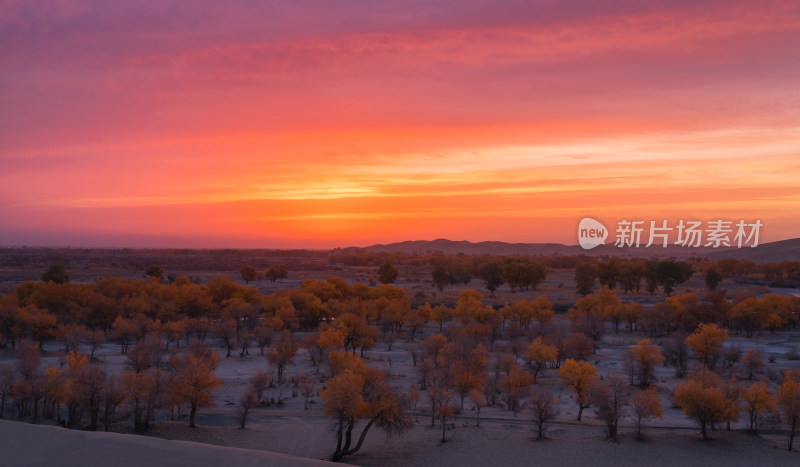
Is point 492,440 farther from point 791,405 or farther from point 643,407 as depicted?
point 791,405

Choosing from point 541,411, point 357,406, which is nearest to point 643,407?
point 541,411

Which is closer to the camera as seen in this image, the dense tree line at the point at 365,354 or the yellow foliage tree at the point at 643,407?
the dense tree line at the point at 365,354

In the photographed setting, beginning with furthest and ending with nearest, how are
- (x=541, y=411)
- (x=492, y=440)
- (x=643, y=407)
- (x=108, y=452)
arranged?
(x=541, y=411) → (x=643, y=407) → (x=492, y=440) → (x=108, y=452)

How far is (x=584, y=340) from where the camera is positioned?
49.6 meters

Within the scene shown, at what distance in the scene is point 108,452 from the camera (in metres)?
8.48

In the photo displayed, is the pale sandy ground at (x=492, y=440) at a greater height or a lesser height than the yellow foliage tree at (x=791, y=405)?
lesser

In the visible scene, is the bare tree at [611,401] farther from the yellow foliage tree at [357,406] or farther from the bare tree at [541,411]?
the yellow foliage tree at [357,406]

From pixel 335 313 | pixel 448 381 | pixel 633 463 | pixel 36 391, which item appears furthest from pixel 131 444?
pixel 335 313

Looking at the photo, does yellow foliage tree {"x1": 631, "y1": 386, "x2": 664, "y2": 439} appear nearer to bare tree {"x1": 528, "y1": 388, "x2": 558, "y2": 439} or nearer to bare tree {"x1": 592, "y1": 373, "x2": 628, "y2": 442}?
bare tree {"x1": 592, "y1": 373, "x2": 628, "y2": 442}

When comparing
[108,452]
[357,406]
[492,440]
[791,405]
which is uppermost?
[108,452]

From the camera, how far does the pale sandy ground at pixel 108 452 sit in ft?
26.5

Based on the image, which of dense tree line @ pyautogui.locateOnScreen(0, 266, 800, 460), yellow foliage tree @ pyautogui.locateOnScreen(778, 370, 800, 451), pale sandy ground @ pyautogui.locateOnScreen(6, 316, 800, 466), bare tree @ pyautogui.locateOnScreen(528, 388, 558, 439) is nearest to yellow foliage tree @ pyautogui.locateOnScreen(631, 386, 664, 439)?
dense tree line @ pyautogui.locateOnScreen(0, 266, 800, 460)

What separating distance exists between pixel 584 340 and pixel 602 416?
2006 cm

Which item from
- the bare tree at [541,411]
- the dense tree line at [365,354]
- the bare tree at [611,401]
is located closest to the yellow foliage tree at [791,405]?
the dense tree line at [365,354]
